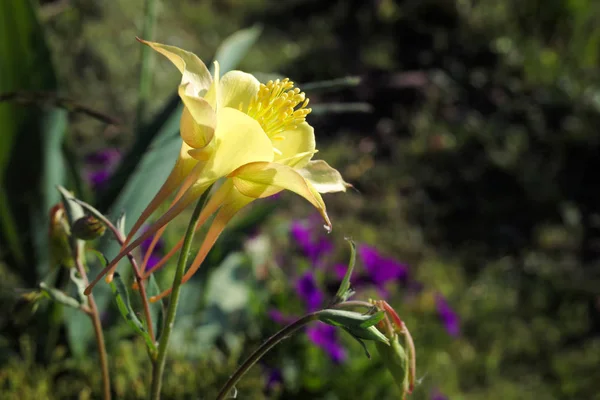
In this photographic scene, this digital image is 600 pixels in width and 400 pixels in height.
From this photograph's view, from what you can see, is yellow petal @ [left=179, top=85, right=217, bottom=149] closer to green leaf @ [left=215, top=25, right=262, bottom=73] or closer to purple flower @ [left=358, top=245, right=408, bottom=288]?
green leaf @ [left=215, top=25, right=262, bottom=73]

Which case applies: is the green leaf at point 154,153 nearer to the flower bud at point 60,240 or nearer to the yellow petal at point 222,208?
the flower bud at point 60,240

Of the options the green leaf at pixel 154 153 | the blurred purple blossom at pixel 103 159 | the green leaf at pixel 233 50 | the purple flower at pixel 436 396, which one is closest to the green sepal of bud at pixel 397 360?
the green leaf at pixel 154 153

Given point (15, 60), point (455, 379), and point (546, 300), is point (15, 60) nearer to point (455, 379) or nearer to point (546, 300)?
point (455, 379)

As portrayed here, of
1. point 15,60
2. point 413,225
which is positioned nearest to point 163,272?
point 15,60

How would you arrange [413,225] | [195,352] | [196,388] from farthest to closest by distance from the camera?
1. [413,225]
2. [195,352]
3. [196,388]

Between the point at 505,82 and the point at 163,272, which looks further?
the point at 505,82

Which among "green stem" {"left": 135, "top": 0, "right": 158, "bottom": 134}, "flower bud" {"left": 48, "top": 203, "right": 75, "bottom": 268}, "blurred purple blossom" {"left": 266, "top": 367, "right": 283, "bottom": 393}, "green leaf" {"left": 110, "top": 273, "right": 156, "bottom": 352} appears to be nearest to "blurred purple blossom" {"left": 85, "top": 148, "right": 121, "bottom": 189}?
"green stem" {"left": 135, "top": 0, "right": 158, "bottom": 134}
